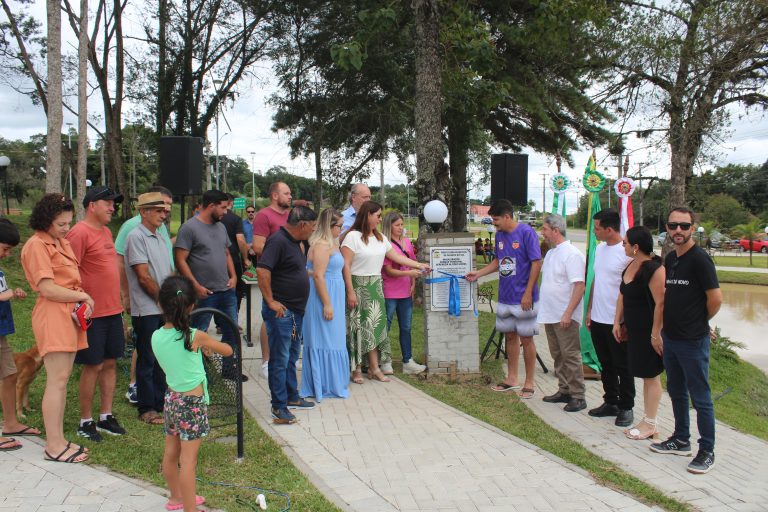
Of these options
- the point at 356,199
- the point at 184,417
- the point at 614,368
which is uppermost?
the point at 356,199

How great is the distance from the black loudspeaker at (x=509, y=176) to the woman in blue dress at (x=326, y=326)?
3986mm

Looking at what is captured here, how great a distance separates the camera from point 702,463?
4.36 m

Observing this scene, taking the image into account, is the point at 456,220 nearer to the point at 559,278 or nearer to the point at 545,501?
the point at 559,278

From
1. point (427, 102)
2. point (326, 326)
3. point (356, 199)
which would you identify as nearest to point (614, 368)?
point (326, 326)

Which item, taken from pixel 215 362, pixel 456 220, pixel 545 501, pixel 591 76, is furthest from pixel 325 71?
pixel 545 501

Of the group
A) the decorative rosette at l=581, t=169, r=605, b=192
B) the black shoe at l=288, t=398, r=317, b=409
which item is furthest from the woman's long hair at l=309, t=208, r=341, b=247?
the decorative rosette at l=581, t=169, r=605, b=192

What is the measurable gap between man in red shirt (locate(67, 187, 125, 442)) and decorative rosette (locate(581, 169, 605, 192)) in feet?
18.8

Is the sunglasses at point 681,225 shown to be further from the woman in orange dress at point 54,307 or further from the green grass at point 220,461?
the woman in orange dress at point 54,307

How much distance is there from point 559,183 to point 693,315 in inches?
152

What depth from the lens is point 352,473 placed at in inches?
163

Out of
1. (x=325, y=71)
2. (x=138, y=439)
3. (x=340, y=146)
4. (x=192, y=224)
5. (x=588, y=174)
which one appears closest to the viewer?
(x=138, y=439)

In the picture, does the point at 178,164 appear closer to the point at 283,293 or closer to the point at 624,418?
the point at 283,293

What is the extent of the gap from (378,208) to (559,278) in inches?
74.9

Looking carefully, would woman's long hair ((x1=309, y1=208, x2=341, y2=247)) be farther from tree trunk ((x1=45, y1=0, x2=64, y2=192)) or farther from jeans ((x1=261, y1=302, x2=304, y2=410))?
tree trunk ((x1=45, y1=0, x2=64, y2=192))
